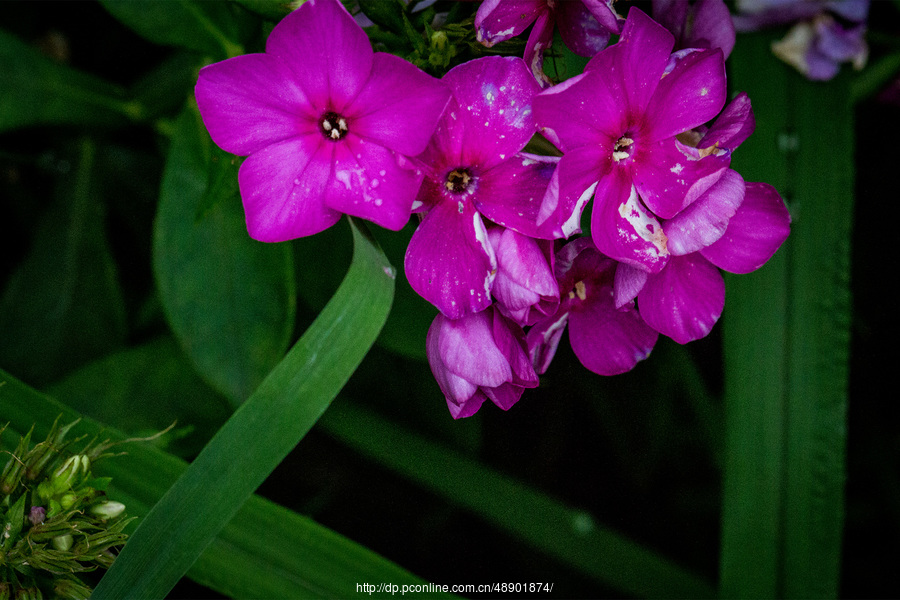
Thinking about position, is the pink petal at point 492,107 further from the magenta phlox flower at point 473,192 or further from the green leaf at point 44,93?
the green leaf at point 44,93

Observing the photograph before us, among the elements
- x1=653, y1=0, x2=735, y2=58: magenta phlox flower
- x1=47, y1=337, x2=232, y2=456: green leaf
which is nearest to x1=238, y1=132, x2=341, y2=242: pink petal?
x1=653, y1=0, x2=735, y2=58: magenta phlox flower

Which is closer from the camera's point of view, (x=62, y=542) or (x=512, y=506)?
(x=62, y=542)

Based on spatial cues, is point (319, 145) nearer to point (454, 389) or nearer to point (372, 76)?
point (372, 76)

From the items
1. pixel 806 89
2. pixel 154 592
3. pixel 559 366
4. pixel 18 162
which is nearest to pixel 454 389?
pixel 154 592

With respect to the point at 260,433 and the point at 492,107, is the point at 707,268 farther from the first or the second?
the point at 260,433

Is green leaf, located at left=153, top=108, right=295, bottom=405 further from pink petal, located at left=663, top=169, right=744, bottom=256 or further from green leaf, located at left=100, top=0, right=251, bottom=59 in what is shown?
pink petal, located at left=663, top=169, right=744, bottom=256

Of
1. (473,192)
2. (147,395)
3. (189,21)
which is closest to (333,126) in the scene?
(473,192)

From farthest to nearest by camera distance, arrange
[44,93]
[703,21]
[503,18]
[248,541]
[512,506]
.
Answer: [512,506], [44,93], [248,541], [703,21], [503,18]
